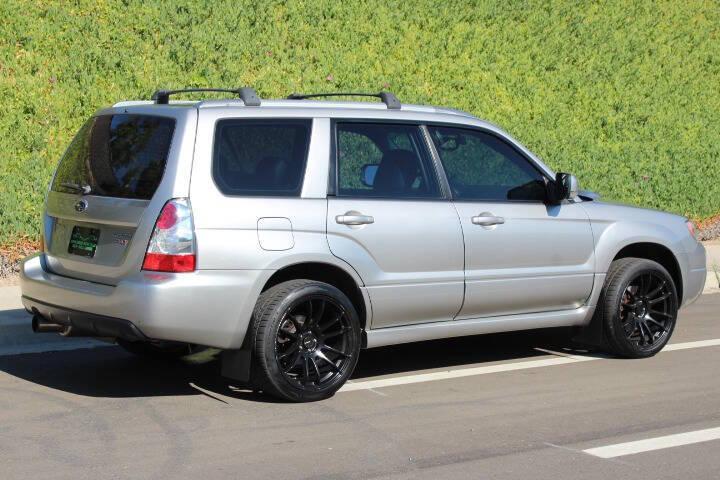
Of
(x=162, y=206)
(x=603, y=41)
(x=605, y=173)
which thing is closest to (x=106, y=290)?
(x=162, y=206)

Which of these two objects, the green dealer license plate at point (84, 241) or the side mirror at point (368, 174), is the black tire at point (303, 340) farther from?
the green dealer license plate at point (84, 241)

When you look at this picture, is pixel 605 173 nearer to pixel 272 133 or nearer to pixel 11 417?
pixel 272 133

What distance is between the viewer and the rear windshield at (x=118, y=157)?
6.88m

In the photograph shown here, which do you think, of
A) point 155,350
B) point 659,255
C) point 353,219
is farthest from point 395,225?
point 659,255

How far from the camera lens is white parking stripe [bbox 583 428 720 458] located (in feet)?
19.9

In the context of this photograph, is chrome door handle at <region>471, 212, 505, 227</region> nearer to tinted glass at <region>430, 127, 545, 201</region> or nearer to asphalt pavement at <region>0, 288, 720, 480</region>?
tinted glass at <region>430, 127, 545, 201</region>

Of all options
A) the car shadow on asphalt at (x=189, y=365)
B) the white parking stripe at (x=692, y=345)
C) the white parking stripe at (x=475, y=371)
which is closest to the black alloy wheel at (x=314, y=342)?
the car shadow on asphalt at (x=189, y=365)

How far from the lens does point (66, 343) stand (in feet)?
29.3

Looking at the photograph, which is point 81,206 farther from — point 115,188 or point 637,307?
point 637,307

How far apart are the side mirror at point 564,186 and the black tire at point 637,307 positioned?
2.53 ft

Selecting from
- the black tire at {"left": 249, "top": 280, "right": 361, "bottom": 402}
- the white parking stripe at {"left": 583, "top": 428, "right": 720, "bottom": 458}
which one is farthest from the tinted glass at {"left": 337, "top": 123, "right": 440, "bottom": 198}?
the white parking stripe at {"left": 583, "top": 428, "right": 720, "bottom": 458}

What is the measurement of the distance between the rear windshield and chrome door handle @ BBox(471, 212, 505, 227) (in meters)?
2.10

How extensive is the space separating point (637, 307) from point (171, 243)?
3.72 meters

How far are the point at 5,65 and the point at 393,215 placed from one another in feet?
27.8
